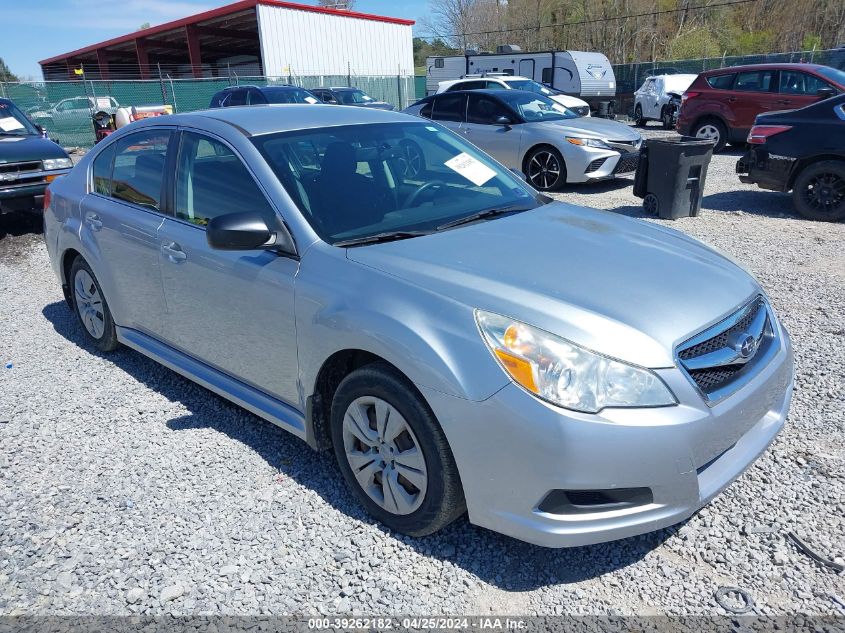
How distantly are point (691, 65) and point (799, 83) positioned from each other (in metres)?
15.9

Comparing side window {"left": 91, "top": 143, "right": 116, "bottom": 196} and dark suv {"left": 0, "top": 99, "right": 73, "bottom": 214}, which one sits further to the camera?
dark suv {"left": 0, "top": 99, "right": 73, "bottom": 214}

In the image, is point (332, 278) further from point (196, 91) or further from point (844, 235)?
point (196, 91)

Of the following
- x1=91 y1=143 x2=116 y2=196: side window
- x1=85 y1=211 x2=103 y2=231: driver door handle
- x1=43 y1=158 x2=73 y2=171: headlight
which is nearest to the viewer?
x1=85 y1=211 x2=103 y2=231: driver door handle

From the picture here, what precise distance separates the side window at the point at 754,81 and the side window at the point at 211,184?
43.4 ft

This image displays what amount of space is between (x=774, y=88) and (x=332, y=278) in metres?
13.6

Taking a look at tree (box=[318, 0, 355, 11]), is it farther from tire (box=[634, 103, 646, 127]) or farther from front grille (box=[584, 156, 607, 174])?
front grille (box=[584, 156, 607, 174])

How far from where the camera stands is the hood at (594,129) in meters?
9.95

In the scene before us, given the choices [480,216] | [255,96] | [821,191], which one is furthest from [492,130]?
[255,96]

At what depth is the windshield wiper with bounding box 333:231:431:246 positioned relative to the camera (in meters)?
2.84

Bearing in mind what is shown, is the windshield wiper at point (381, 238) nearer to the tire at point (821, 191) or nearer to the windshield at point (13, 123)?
the tire at point (821, 191)

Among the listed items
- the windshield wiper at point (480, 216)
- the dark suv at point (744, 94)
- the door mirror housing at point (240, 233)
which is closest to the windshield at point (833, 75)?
the dark suv at point (744, 94)

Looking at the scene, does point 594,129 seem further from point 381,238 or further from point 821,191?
point 381,238

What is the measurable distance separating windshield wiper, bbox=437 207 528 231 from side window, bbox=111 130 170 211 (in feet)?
5.85

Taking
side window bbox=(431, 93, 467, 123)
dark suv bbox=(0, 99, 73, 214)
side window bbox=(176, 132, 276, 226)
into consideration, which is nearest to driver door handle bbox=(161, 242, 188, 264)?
side window bbox=(176, 132, 276, 226)
